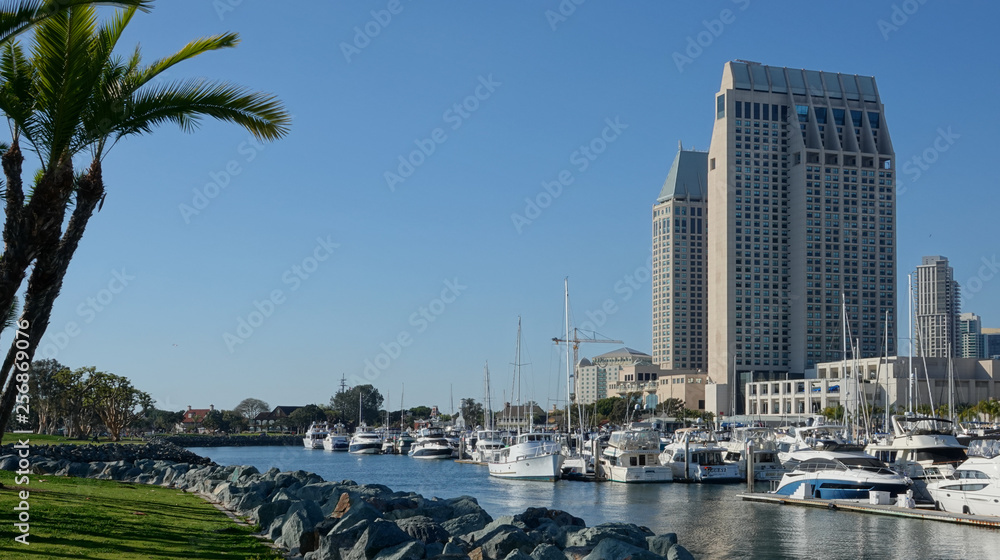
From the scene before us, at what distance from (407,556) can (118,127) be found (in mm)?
10207

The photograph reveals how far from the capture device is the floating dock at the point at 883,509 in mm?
42406

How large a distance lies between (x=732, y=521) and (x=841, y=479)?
9.15 metres

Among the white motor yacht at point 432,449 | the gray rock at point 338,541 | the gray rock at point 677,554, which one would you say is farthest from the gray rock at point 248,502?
the white motor yacht at point 432,449

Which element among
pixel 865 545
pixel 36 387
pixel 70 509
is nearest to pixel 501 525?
pixel 70 509

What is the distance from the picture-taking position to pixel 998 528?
41500 millimetres

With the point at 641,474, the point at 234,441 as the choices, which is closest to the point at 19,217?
the point at 641,474

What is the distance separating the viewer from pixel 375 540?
1895 cm

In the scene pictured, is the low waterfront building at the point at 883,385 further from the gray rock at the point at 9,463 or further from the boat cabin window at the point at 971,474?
the gray rock at the point at 9,463

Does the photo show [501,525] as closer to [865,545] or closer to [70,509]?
[70,509]

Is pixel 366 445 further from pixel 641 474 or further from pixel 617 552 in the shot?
pixel 617 552

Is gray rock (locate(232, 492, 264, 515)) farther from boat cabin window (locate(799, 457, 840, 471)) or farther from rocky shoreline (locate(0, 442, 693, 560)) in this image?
boat cabin window (locate(799, 457, 840, 471))

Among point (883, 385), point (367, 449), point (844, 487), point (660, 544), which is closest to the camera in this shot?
point (660, 544)

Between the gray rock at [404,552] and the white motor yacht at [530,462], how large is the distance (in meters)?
59.7

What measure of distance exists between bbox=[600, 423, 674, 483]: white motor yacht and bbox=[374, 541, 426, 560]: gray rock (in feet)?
186
